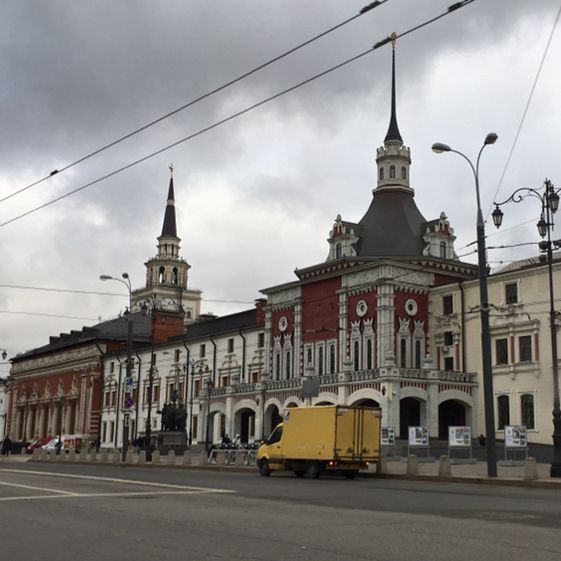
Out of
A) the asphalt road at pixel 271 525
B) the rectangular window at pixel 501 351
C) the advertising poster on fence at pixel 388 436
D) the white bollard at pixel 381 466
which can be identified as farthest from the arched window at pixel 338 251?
the asphalt road at pixel 271 525

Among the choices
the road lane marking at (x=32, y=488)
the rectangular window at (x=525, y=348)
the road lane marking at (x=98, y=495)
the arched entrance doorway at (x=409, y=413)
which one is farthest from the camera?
the arched entrance doorway at (x=409, y=413)

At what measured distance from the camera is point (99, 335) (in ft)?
305

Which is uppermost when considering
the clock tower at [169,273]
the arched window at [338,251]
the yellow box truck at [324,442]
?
the clock tower at [169,273]

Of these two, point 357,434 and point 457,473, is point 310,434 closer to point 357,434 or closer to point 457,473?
point 357,434

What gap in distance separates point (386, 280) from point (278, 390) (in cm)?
1178

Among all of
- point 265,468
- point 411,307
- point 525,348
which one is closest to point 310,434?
point 265,468

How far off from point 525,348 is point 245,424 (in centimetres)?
2535

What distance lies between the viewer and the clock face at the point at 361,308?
185 feet

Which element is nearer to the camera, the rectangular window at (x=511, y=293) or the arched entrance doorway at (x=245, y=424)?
the rectangular window at (x=511, y=293)

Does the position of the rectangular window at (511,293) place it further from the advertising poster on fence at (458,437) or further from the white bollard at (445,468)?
the white bollard at (445,468)

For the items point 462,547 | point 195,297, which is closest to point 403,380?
point 462,547

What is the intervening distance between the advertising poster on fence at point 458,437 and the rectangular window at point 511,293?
14.8 meters

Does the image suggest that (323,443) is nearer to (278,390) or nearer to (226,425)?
(278,390)

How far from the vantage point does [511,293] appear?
168ft
